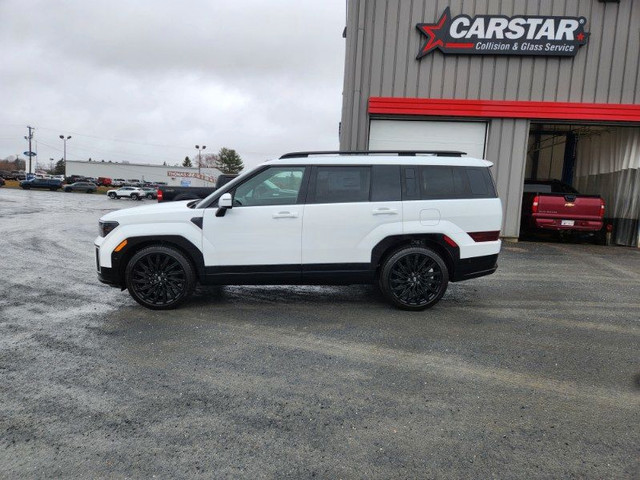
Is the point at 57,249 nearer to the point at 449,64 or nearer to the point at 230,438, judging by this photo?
the point at 230,438

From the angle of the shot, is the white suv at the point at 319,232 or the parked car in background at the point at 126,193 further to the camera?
the parked car in background at the point at 126,193

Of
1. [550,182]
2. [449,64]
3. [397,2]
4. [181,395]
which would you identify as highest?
[397,2]

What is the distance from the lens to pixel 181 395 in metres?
3.32

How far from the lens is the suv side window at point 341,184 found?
17.9 feet

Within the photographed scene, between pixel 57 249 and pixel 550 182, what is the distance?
13.7 metres

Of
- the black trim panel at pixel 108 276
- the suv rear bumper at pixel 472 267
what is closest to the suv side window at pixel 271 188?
the black trim panel at pixel 108 276

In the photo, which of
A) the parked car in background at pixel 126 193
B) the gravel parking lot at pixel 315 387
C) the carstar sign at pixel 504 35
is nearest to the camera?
the gravel parking lot at pixel 315 387

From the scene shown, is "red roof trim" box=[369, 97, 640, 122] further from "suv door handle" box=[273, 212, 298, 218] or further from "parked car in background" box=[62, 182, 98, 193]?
"parked car in background" box=[62, 182, 98, 193]

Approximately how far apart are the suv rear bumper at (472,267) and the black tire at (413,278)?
0.17 metres

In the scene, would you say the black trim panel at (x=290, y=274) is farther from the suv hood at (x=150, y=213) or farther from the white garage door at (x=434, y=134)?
the white garage door at (x=434, y=134)

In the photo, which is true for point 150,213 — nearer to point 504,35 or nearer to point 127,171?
point 504,35

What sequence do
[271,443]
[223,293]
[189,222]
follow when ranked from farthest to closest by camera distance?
[223,293], [189,222], [271,443]

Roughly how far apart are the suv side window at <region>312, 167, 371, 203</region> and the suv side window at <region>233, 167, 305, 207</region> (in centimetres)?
24

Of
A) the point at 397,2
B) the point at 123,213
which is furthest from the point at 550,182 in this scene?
the point at 123,213
